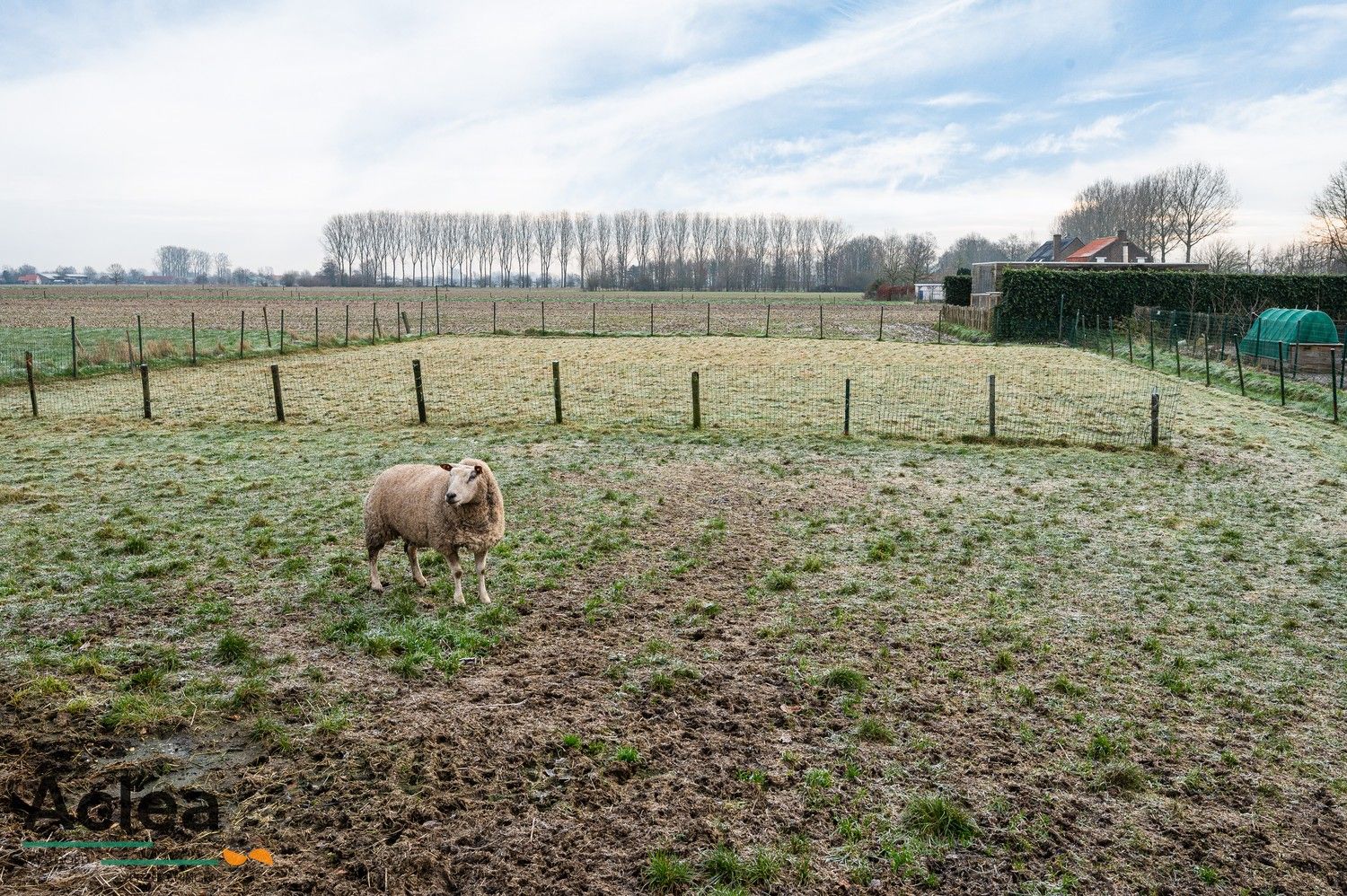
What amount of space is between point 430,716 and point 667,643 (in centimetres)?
183

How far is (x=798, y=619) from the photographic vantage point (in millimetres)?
6820

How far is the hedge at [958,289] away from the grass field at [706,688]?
4321cm

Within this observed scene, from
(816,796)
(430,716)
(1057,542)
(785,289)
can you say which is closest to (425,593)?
(430,716)

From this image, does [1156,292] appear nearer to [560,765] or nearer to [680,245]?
[560,765]

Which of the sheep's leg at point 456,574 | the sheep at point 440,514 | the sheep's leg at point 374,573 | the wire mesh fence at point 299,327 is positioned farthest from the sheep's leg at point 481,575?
the wire mesh fence at point 299,327

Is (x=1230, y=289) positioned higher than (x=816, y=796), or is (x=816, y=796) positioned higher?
(x=1230, y=289)

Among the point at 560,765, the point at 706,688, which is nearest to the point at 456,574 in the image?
the point at 706,688

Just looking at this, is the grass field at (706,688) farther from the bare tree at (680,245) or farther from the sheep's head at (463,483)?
the bare tree at (680,245)

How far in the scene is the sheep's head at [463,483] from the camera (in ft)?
21.6

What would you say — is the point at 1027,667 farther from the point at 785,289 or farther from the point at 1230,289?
the point at 785,289

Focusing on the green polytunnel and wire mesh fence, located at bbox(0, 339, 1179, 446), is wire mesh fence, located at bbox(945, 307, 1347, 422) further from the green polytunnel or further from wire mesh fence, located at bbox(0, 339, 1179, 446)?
wire mesh fence, located at bbox(0, 339, 1179, 446)

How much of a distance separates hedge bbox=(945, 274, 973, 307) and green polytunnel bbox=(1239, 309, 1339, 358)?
89.1 ft

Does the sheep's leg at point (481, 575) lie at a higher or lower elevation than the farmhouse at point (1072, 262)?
lower

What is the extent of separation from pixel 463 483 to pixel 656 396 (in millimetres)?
12249
